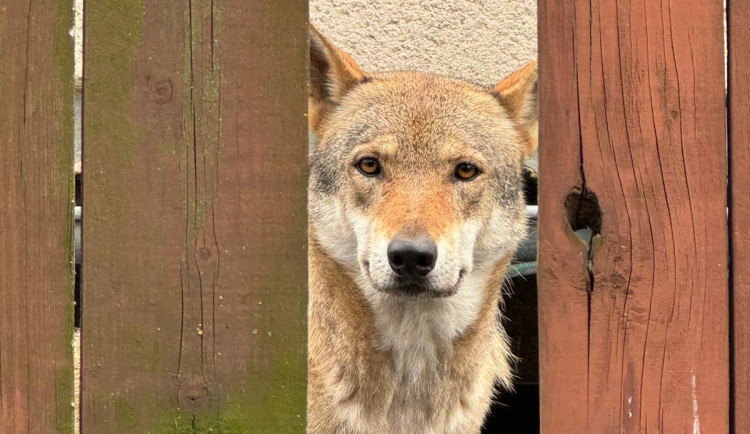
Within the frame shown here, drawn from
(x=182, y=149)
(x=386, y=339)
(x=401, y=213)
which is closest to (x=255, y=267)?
(x=182, y=149)

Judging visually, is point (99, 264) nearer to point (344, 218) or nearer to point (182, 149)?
point (182, 149)

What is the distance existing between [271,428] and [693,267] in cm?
103

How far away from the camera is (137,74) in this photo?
1941 millimetres

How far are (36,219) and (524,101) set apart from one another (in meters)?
2.73

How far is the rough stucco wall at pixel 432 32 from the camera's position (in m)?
5.73

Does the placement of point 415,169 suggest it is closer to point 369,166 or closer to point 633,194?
point 369,166

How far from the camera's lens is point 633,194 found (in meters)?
2.03

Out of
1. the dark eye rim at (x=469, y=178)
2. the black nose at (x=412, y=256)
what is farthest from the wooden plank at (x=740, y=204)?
the dark eye rim at (x=469, y=178)

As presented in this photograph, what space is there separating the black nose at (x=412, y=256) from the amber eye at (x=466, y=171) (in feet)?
2.25

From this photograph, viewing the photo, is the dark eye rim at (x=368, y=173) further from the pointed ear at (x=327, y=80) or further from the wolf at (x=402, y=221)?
the pointed ear at (x=327, y=80)

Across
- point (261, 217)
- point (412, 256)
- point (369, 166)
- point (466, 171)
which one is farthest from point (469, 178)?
point (261, 217)

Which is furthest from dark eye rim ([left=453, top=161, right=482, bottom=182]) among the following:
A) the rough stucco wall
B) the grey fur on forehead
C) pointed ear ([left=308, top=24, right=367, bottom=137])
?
the rough stucco wall

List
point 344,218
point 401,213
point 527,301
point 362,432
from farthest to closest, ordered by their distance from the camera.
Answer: point 527,301 → point 344,218 → point 362,432 → point 401,213

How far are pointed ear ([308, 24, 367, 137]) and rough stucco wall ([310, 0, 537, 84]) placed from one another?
161 centimetres
